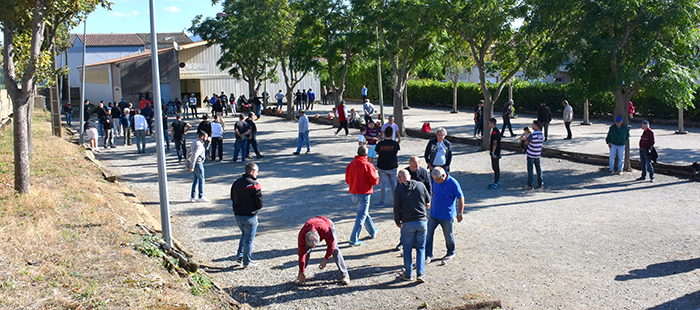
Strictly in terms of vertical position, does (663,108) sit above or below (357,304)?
above

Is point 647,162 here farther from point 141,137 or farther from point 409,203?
point 141,137

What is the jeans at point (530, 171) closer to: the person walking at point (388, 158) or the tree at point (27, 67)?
the person walking at point (388, 158)

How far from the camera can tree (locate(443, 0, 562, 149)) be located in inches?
664

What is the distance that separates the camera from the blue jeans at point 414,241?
283 inches

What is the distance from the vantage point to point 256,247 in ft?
29.1

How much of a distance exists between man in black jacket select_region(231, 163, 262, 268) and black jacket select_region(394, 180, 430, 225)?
6.48 feet

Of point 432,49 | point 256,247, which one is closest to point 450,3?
point 432,49

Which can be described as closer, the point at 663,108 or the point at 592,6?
the point at 592,6

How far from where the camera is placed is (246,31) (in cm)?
2941

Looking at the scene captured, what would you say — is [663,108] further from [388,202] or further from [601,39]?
[388,202]

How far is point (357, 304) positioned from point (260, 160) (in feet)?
38.2

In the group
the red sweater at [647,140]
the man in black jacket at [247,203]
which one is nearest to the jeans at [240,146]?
the man in black jacket at [247,203]

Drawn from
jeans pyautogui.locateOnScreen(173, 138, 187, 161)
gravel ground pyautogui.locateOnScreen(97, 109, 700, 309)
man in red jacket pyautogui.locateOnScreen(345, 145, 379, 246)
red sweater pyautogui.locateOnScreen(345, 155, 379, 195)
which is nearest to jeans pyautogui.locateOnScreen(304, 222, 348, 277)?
gravel ground pyautogui.locateOnScreen(97, 109, 700, 309)

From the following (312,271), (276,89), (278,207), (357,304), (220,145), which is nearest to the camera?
(357,304)
